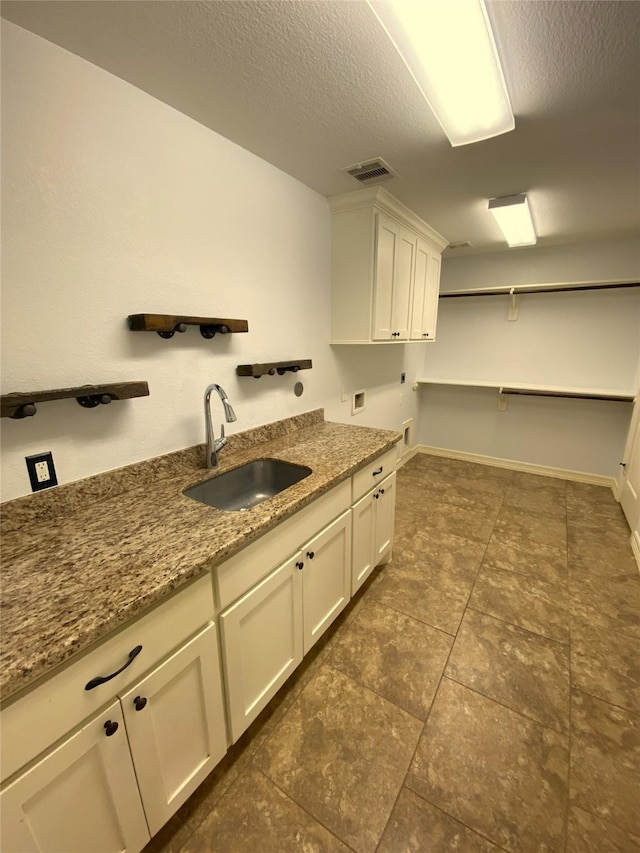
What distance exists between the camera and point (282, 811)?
1.12 m

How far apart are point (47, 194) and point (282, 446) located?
52.9 inches

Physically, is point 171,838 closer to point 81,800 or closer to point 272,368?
point 81,800

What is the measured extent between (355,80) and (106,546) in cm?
173

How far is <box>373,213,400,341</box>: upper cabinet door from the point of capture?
2.22 metres

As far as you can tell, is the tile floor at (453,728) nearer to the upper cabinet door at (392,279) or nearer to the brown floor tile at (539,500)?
the brown floor tile at (539,500)

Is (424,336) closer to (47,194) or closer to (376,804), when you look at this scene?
(47,194)

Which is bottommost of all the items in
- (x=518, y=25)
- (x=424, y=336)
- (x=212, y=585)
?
(x=212, y=585)

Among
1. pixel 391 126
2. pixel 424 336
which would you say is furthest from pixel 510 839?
pixel 424 336

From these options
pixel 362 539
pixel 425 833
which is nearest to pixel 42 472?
pixel 362 539

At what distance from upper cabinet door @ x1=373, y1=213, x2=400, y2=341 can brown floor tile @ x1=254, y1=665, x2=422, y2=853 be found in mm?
2010

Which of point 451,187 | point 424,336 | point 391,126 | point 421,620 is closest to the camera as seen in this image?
point 391,126

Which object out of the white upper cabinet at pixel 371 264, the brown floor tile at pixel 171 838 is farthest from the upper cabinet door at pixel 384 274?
the brown floor tile at pixel 171 838

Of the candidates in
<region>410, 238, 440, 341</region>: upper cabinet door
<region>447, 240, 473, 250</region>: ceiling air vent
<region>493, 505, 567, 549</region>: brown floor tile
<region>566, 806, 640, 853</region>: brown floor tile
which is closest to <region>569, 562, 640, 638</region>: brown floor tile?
<region>493, 505, 567, 549</region>: brown floor tile

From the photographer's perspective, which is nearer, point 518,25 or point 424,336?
point 518,25
